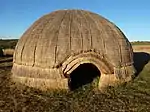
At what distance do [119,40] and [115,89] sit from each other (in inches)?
110

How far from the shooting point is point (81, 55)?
40.6ft

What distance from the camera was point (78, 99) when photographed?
11156 millimetres

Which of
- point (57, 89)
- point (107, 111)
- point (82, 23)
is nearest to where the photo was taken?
point (107, 111)

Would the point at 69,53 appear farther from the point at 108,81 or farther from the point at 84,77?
the point at 84,77

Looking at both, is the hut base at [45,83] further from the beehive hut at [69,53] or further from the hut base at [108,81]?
the hut base at [108,81]

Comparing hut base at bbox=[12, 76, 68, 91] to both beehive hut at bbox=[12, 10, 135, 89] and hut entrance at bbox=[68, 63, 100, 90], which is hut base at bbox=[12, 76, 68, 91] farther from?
hut entrance at bbox=[68, 63, 100, 90]

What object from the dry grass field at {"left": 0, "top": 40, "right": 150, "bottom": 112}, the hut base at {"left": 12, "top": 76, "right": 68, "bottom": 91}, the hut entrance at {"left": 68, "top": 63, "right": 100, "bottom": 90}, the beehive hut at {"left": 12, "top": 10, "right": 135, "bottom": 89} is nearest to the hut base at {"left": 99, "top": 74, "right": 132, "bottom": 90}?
the beehive hut at {"left": 12, "top": 10, "right": 135, "bottom": 89}

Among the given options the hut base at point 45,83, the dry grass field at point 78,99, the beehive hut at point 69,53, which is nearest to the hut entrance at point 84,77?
the beehive hut at point 69,53

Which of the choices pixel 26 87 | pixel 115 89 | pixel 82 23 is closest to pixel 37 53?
pixel 26 87

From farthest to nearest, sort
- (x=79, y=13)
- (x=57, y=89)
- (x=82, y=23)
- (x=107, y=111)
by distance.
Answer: (x=79, y=13) < (x=82, y=23) < (x=57, y=89) < (x=107, y=111)

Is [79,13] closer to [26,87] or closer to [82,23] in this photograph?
[82,23]

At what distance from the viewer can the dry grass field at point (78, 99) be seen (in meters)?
10.2

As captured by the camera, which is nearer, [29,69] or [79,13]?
[29,69]

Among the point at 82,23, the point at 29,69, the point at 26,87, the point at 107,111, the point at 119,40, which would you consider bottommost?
the point at 107,111
